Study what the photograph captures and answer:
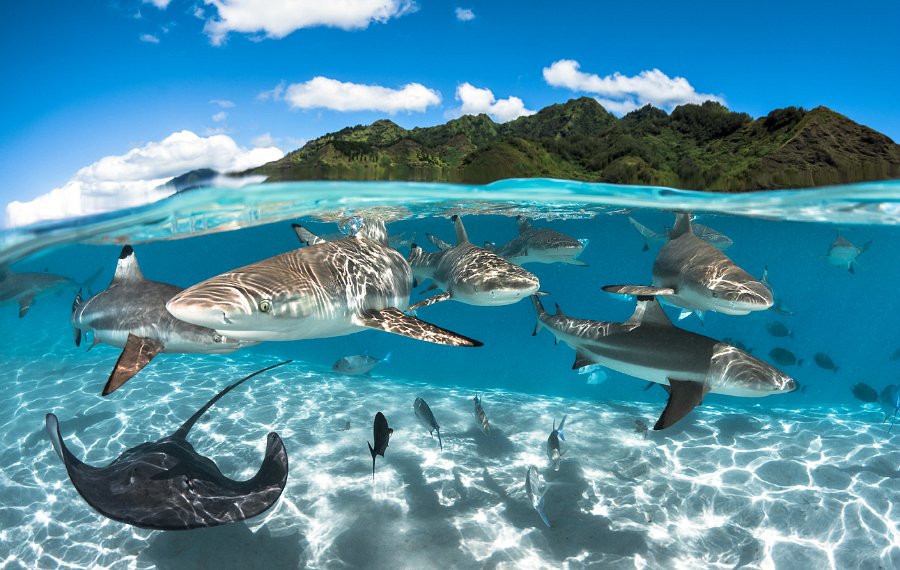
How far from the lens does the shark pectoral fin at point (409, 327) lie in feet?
12.8

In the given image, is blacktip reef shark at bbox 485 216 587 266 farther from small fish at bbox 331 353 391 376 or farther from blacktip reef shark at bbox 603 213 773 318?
small fish at bbox 331 353 391 376

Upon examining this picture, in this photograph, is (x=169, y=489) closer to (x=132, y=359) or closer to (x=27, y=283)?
(x=132, y=359)

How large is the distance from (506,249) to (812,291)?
393ft

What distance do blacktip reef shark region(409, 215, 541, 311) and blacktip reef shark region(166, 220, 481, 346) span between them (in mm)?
1246

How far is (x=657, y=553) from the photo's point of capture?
653 cm

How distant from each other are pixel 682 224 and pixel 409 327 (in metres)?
6.25

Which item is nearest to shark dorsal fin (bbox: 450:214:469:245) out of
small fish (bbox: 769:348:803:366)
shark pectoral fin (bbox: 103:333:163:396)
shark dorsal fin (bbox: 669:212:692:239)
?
shark dorsal fin (bbox: 669:212:692:239)

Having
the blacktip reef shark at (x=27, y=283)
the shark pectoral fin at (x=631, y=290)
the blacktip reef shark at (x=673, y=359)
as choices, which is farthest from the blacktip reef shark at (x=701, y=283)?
the blacktip reef shark at (x=27, y=283)

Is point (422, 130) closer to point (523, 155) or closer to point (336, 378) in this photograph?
point (523, 155)

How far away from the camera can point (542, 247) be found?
10508 millimetres

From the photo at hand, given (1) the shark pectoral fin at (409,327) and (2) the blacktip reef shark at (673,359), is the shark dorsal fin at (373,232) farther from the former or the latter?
(2) the blacktip reef shark at (673,359)

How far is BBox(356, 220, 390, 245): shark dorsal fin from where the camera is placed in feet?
21.3

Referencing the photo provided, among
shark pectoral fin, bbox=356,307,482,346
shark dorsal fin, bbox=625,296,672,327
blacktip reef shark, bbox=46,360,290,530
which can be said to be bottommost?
blacktip reef shark, bbox=46,360,290,530

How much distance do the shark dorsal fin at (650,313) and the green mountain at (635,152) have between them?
18.5ft
